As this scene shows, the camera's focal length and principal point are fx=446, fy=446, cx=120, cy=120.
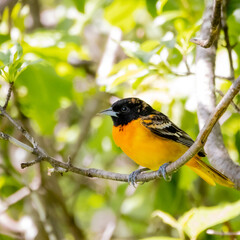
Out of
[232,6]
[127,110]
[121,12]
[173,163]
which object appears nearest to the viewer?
[173,163]

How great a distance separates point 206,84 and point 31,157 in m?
2.69

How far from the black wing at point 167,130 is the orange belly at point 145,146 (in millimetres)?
39

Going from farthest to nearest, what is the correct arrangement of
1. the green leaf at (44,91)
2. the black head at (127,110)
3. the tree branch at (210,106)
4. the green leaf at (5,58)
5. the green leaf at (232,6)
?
the green leaf at (44,91)
the black head at (127,110)
the green leaf at (232,6)
the tree branch at (210,106)
the green leaf at (5,58)

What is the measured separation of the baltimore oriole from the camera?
3.76 m

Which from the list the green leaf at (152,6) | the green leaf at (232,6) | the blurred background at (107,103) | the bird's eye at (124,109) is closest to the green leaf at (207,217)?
the blurred background at (107,103)

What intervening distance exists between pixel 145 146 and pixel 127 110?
1.84 feet

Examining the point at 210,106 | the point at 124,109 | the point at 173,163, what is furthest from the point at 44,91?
the point at 173,163

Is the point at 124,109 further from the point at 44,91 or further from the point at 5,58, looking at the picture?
the point at 5,58

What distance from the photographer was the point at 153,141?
3.84 metres

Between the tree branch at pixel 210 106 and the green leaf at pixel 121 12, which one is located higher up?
the green leaf at pixel 121 12

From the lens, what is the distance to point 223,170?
9.78 ft

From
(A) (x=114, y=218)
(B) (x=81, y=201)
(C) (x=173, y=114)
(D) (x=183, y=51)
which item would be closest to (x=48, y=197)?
(A) (x=114, y=218)

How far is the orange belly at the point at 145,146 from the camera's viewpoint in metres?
3.76

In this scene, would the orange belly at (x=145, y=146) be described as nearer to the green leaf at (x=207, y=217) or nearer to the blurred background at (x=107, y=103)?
the blurred background at (x=107, y=103)
